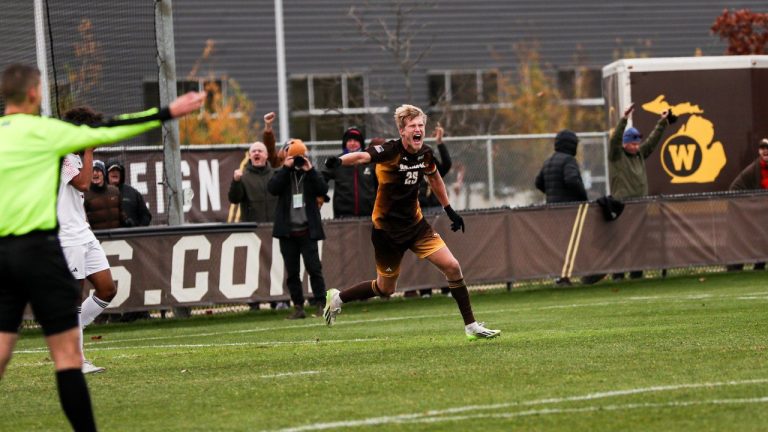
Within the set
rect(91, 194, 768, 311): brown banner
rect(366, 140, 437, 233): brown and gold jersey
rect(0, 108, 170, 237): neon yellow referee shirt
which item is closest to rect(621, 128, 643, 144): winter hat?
rect(91, 194, 768, 311): brown banner

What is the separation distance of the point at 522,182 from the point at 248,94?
40.3ft

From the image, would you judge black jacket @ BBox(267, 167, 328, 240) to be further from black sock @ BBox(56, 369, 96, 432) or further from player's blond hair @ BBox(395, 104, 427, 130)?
black sock @ BBox(56, 369, 96, 432)

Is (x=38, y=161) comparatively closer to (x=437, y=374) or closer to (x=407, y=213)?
(x=437, y=374)

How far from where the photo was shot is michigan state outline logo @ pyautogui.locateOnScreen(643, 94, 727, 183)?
23.6 m

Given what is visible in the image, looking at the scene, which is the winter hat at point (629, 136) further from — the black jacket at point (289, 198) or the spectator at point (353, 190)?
the black jacket at point (289, 198)

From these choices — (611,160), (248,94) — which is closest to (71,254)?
(611,160)

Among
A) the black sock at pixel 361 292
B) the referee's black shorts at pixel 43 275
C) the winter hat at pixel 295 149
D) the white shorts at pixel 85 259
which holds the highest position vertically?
the winter hat at pixel 295 149

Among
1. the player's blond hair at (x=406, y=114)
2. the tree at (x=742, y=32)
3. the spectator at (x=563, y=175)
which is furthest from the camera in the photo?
the tree at (x=742, y=32)

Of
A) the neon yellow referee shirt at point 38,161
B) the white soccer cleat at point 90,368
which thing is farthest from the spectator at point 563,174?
the neon yellow referee shirt at point 38,161

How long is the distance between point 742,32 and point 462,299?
65.8ft

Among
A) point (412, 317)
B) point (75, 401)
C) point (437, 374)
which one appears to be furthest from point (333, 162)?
point (412, 317)

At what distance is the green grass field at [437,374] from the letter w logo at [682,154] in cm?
749

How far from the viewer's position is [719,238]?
2111 cm

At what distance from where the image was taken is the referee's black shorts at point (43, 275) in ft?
23.0
